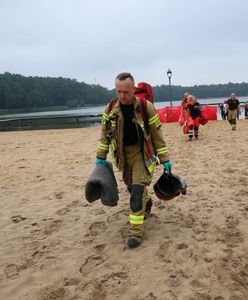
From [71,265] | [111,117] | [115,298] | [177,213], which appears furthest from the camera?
[177,213]

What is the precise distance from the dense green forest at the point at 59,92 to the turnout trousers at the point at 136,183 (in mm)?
110048

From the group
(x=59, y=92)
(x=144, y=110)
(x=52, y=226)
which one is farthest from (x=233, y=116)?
(x=59, y=92)

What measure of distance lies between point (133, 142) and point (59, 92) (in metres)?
129

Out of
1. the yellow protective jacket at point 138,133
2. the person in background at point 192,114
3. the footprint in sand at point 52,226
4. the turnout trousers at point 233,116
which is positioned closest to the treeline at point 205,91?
the turnout trousers at point 233,116

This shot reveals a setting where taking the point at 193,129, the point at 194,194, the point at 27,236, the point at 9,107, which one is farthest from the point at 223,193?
the point at 9,107

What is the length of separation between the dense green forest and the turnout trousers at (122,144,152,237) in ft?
361

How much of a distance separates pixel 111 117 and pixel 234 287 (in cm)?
223

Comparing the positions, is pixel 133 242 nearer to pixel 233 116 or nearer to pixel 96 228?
pixel 96 228

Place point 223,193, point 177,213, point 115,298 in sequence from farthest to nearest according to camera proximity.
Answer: point 223,193
point 177,213
point 115,298

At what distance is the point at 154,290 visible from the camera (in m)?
3.07

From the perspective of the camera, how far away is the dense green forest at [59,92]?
362 feet

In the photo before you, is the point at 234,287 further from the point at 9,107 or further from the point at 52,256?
the point at 9,107

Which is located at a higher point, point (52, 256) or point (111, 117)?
point (111, 117)

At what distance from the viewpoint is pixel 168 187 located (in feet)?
14.7
